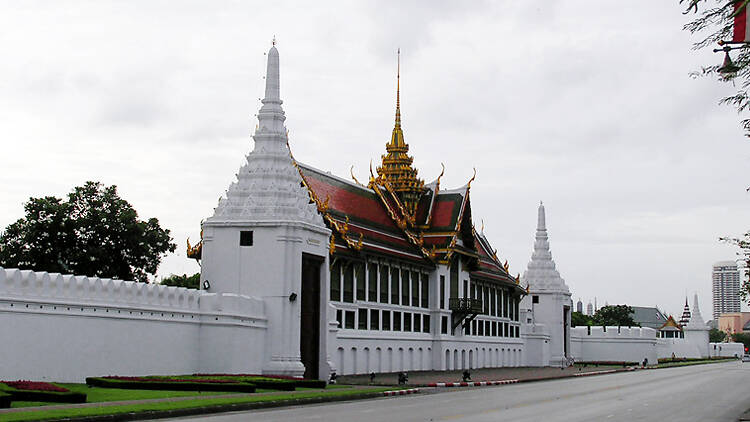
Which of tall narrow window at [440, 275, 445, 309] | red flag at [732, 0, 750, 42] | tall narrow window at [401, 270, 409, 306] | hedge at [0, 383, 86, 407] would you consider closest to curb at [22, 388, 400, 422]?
hedge at [0, 383, 86, 407]

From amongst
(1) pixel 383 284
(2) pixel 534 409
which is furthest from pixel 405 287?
(2) pixel 534 409

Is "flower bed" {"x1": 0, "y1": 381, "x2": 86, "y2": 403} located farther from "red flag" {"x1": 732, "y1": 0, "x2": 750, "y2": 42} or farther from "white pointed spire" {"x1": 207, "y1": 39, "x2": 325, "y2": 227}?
"white pointed spire" {"x1": 207, "y1": 39, "x2": 325, "y2": 227}

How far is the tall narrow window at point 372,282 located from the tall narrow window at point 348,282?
93.6 inches

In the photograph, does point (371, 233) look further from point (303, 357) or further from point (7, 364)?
point (7, 364)

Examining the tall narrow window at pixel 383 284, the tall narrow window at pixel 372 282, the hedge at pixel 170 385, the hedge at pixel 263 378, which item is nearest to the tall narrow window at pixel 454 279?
the tall narrow window at pixel 383 284

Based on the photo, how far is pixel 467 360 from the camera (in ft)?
256

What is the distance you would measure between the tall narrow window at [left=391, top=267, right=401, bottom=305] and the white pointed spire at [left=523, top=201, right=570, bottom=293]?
33016 millimetres

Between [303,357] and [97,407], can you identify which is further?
[303,357]

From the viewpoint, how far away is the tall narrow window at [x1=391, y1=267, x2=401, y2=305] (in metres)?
66.4

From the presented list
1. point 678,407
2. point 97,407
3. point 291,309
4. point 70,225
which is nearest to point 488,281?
point 70,225

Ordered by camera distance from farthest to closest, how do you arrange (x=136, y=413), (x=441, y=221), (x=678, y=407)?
(x=441, y=221) < (x=678, y=407) < (x=136, y=413)

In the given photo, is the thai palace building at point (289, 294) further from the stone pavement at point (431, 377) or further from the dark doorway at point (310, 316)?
the stone pavement at point (431, 377)

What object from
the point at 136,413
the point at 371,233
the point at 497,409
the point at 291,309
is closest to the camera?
the point at 136,413

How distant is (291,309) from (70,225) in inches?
851
